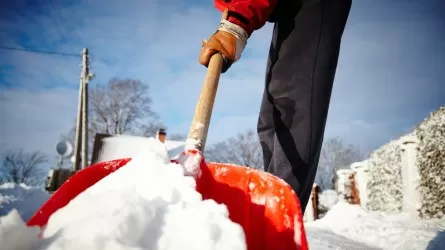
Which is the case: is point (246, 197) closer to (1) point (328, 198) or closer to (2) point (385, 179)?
(2) point (385, 179)

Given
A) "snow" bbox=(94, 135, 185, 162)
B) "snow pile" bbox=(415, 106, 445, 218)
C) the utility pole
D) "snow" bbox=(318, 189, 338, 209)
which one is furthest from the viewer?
"snow" bbox=(318, 189, 338, 209)

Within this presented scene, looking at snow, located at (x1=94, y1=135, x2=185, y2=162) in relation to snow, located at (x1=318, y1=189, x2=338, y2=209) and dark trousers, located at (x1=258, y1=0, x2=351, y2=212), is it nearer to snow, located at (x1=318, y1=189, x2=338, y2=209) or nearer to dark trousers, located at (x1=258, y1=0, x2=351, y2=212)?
snow, located at (x1=318, y1=189, x2=338, y2=209)

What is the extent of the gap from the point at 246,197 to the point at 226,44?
77 centimetres

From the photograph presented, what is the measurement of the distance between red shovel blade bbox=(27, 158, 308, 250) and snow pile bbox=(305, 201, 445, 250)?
3.25 ft

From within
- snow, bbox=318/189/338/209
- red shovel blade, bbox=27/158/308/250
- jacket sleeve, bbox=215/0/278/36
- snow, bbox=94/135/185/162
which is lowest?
snow, bbox=318/189/338/209

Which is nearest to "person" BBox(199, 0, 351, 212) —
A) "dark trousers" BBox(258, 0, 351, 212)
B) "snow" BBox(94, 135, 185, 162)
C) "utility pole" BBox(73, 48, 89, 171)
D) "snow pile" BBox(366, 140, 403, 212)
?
"dark trousers" BBox(258, 0, 351, 212)

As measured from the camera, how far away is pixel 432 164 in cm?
450

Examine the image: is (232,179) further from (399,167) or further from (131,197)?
(399,167)

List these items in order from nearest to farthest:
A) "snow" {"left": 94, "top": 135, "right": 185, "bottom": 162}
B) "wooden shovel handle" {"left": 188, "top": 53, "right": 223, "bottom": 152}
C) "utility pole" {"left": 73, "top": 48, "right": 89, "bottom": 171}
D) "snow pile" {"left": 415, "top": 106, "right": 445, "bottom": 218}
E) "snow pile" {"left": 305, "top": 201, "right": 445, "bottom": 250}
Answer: "wooden shovel handle" {"left": 188, "top": 53, "right": 223, "bottom": 152} → "snow pile" {"left": 305, "top": 201, "right": 445, "bottom": 250} → "snow pile" {"left": 415, "top": 106, "right": 445, "bottom": 218} → "utility pole" {"left": 73, "top": 48, "right": 89, "bottom": 171} → "snow" {"left": 94, "top": 135, "right": 185, "bottom": 162}

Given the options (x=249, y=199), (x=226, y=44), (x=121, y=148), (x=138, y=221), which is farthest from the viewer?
(x=121, y=148)

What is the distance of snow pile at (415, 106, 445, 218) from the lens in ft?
14.2

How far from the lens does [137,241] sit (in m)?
0.62

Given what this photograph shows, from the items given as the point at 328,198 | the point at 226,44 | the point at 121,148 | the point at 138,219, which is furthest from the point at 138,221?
the point at 328,198

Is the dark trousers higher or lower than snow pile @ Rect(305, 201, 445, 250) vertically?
higher
